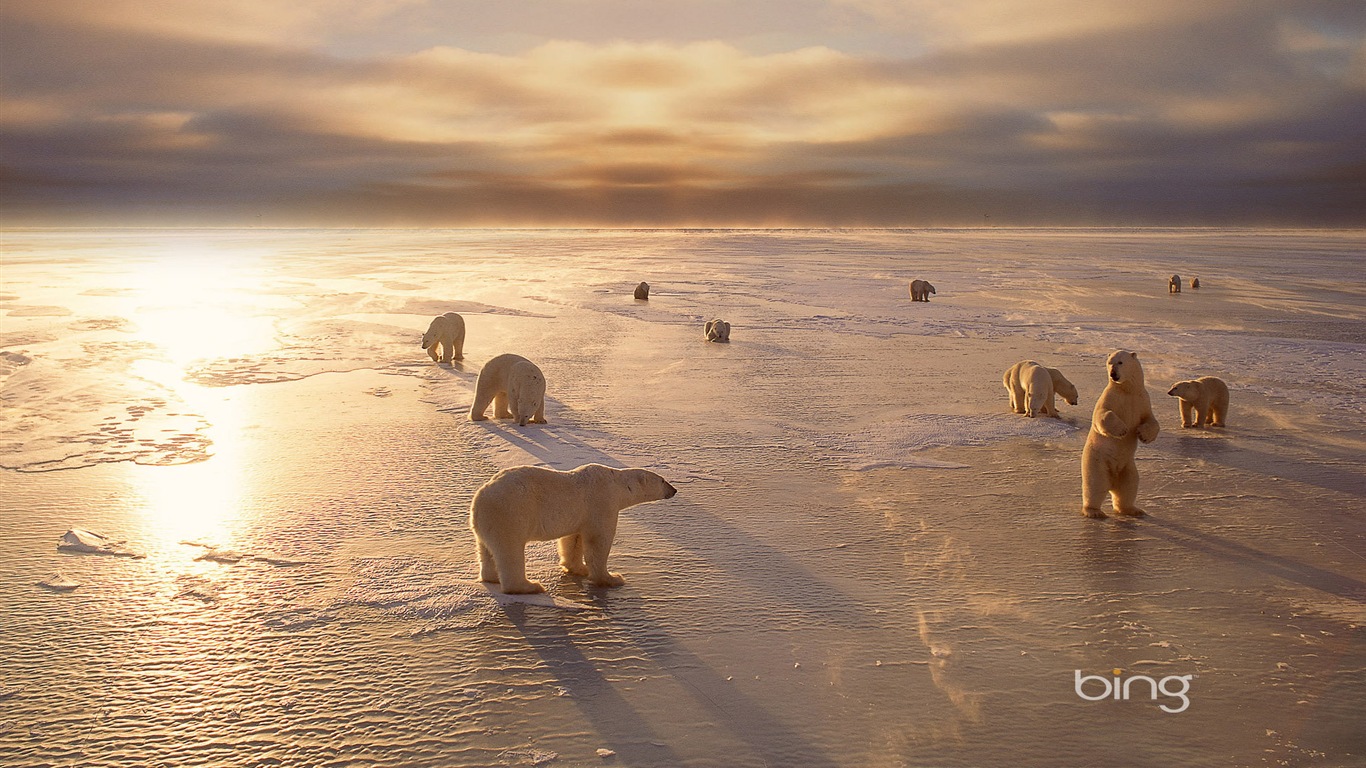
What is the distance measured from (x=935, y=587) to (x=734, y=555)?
130 cm

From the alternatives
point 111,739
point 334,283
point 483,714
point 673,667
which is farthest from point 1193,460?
point 334,283

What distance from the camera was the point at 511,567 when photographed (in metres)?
5.18

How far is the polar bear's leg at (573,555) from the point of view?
5.61m

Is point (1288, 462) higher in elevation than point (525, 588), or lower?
higher

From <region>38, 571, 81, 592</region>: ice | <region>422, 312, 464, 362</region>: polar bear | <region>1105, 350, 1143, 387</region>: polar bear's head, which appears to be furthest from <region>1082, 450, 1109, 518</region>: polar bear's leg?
<region>422, 312, 464, 362</region>: polar bear

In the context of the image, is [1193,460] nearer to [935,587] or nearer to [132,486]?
[935,587]

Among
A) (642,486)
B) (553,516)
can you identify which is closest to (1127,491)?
(642,486)

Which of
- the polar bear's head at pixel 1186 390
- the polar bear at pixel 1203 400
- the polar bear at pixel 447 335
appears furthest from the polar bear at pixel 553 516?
the polar bear at pixel 447 335

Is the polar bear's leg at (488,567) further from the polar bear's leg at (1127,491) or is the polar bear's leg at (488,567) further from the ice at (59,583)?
the polar bear's leg at (1127,491)

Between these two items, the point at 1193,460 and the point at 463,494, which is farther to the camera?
the point at 1193,460

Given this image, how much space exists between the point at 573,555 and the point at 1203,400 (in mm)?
7330

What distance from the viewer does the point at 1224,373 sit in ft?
42.1

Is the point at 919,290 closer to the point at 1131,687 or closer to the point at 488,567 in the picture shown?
the point at 488,567

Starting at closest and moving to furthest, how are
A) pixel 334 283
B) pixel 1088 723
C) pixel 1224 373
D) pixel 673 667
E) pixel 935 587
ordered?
pixel 1088 723 → pixel 673 667 → pixel 935 587 → pixel 1224 373 → pixel 334 283
